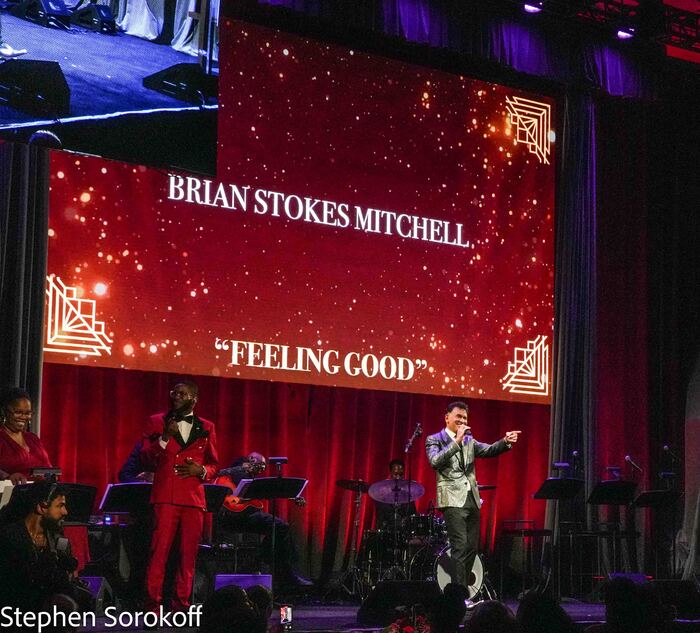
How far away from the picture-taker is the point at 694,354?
1166 centimetres

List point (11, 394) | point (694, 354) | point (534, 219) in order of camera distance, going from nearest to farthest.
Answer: point (11, 394) → point (534, 219) → point (694, 354)

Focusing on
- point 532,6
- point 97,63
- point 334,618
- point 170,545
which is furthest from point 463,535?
point 532,6

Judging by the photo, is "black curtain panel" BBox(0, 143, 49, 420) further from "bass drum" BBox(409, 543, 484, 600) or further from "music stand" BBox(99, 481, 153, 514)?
"bass drum" BBox(409, 543, 484, 600)

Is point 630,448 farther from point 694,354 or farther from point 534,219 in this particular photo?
point 534,219

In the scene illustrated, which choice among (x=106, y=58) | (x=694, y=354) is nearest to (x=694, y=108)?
(x=694, y=354)

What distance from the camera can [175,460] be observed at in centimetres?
707

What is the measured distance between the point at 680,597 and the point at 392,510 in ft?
14.5

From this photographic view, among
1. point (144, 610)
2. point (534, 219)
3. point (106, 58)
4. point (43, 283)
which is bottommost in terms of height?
point (144, 610)

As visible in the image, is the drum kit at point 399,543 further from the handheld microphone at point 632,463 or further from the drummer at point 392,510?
the handheld microphone at point 632,463

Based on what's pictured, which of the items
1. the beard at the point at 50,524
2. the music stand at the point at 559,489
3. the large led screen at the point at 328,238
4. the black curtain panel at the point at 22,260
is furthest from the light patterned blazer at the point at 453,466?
the beard at the point at 50,524

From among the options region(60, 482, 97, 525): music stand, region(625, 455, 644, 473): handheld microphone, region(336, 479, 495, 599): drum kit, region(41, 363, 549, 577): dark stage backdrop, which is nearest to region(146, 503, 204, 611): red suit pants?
region(60, 482, 97, 525): music stand

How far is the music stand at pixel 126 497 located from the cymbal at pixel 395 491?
2713 mm

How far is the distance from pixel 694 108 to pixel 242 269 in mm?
5582

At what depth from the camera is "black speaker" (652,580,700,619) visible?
18.9 feet
